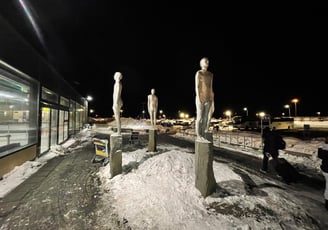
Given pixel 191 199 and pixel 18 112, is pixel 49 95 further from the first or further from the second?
pixel 191 199

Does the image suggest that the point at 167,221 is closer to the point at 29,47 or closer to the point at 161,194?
the point at 161,194

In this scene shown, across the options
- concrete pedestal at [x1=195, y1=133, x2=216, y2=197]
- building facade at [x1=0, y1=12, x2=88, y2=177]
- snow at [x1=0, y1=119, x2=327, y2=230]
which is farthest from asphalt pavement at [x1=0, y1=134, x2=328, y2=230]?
concrete pedestal at [x1=195, y1=133, x2=216, y2=197]

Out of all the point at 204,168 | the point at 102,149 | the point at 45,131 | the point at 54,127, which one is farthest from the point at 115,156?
the point at 54,127

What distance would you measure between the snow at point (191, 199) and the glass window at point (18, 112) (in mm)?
2365

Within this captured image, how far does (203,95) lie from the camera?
14.5 feet

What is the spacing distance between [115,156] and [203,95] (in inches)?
141

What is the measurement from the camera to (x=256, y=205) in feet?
12.1

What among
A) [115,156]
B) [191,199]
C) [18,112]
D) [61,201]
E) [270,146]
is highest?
[18,112]

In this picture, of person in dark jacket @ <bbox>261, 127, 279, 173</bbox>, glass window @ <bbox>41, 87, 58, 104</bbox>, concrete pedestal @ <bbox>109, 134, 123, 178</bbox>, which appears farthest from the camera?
glass window @ <bbox>41, 87, 58, 104</bbox>

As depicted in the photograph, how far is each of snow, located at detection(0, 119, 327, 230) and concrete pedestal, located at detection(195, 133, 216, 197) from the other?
7.1 inches

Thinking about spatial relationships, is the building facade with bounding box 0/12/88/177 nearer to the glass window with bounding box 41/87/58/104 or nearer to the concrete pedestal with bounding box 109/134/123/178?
the glass window with bounding box 41/87/58/104

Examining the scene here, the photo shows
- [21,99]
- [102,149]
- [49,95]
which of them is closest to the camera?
[102,149]

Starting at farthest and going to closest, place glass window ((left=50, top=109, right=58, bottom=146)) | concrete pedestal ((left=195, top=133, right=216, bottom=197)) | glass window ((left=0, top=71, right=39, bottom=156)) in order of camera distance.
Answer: glass window ((left=50, top=109, right=58, bottom=146)) < glass window ((left=0, top=71, right=39, bottom=156)) < concrete pedestal ((left=195, top=133, right=216, bottom=197))

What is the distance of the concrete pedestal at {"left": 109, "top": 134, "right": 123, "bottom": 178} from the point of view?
5.41 m
